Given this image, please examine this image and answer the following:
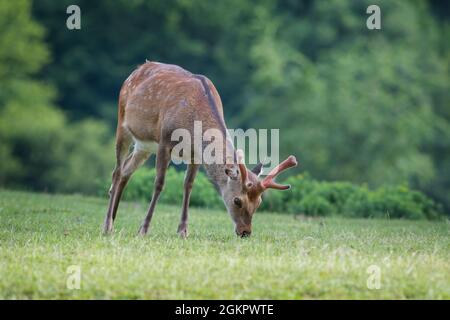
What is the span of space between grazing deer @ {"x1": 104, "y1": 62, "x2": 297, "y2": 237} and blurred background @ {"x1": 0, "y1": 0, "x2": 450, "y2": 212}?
2002cm

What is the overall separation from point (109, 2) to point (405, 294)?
34.7 m

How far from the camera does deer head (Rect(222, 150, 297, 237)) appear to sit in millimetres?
9828

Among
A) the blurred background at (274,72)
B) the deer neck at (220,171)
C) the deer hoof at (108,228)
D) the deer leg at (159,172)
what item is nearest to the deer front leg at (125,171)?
the deer hoof at (108,228)

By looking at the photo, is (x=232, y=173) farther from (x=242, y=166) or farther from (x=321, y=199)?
(x=321, y=199)

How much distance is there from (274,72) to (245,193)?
27.3 metres

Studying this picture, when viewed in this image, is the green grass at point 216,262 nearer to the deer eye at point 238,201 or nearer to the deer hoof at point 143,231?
the deer hoof at point 143,231

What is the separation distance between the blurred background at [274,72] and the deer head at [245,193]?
2149 cm

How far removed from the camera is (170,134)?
10.3 meters

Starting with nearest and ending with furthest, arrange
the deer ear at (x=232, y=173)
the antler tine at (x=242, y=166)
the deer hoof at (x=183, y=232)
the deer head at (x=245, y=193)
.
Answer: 1. the antler tine at (x=242, y=166)
2. the deer head at (x=245, y=193)
3. the deer ear at (x=232, y=173)
4. the deer hoof at (x=183, y=232)

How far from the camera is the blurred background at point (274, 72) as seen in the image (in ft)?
113

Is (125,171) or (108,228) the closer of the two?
(108,228)

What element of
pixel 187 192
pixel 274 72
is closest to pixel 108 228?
pixel 187 192
